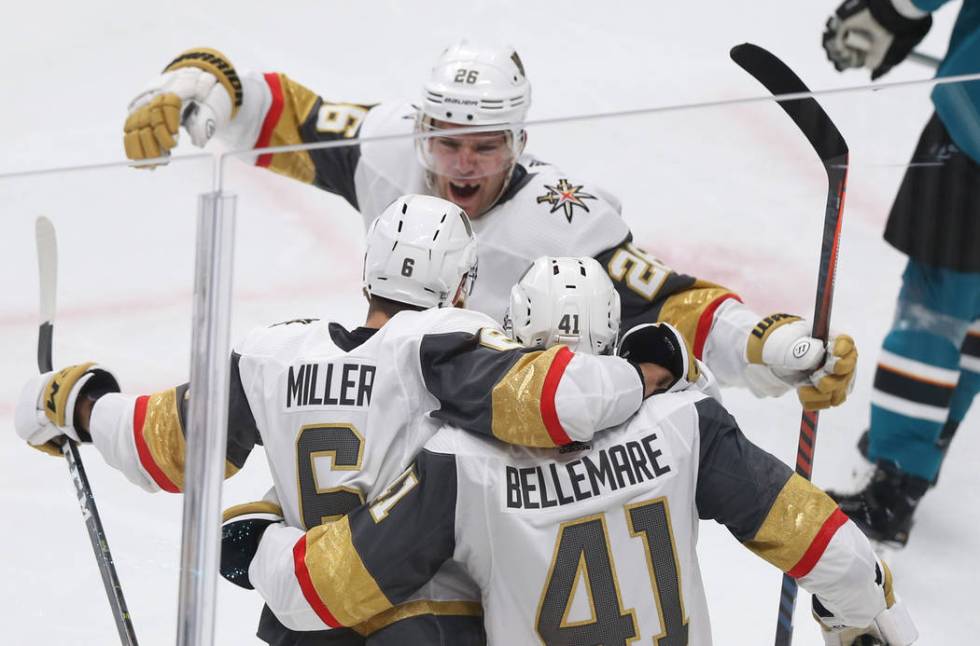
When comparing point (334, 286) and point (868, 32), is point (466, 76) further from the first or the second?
point (868, 32)

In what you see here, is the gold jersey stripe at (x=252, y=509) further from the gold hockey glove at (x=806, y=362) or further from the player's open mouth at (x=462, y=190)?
the gold hockey glove at (x=806, y=362)

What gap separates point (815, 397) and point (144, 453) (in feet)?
3.00

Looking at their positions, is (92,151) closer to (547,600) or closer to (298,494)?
(298,494)

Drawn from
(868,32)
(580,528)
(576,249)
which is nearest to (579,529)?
(580,528)

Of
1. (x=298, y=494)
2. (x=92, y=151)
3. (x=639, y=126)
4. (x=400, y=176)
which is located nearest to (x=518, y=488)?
(x=298, y=494)

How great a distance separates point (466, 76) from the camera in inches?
90.9

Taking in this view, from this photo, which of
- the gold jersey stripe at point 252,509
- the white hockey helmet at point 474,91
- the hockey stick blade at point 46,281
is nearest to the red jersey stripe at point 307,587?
the gold jersey stripe at point 252,509

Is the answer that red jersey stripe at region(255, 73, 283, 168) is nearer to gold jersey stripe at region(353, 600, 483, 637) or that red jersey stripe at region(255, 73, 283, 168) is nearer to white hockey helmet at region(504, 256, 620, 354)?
white hockey helmet at region(504, 256, 620, 354)

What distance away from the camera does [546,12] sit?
4121 mm

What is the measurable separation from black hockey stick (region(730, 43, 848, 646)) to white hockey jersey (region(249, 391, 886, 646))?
0.20m

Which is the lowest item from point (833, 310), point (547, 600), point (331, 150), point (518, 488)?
point (547, 600)

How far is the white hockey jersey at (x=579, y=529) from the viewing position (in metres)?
1.54

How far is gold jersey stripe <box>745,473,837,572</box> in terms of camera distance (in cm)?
156

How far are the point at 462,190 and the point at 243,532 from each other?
72cm
